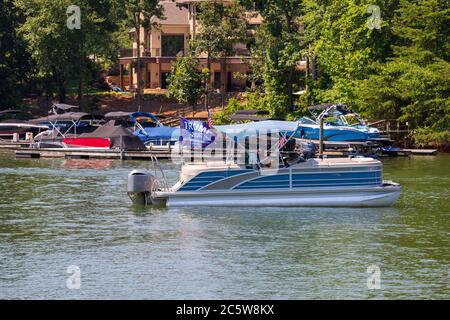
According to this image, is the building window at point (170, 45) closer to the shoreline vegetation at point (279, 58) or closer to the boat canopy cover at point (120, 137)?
the shoreline vegetation at point (279, 58)

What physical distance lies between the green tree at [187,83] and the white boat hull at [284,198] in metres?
51.3

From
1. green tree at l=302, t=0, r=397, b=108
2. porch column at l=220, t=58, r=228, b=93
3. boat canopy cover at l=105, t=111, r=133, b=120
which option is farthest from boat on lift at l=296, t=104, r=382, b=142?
porch column at l=220, t=58, r=228, b=93

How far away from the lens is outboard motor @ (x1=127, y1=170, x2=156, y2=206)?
4709cm

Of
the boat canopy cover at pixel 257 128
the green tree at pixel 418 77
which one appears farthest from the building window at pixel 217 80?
the boat canopy cover at pixel 257 128

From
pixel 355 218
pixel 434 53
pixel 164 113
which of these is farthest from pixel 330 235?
pixel 164 113

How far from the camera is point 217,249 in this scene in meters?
38.9

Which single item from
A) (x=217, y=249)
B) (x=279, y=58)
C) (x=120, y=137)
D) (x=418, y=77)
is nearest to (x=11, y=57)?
(x=279, y=58)

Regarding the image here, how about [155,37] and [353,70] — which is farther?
[155,37]

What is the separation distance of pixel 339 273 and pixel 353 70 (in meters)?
46.8

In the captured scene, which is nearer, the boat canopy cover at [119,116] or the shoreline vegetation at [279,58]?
the shoreline vegetation at [279,58]

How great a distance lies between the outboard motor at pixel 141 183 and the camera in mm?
47094

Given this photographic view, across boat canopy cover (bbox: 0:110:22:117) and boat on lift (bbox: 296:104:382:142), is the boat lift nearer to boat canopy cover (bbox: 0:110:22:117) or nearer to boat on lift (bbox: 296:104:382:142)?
boat canopy cover (bbox: 0:110:22:117)

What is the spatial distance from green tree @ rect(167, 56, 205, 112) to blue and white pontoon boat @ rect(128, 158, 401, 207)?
2006 inches
